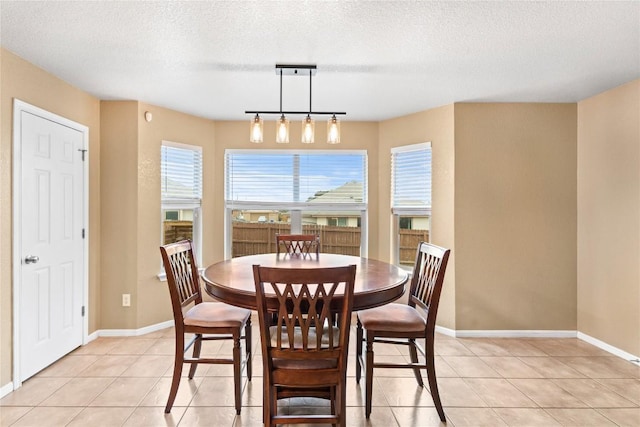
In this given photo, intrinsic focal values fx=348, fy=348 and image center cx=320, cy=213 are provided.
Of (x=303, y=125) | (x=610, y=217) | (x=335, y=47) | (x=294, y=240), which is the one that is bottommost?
(x=294, y=240)

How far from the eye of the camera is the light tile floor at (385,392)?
2.16 m

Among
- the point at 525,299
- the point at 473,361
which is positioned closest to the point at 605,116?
the point at 525,299

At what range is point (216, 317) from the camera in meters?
2.29

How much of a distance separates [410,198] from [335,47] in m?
2.14

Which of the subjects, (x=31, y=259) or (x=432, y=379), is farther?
(x=31, y=259)

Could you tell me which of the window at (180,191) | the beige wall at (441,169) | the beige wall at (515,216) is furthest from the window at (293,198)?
the beige wall at (515,216)

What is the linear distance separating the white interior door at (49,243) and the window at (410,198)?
3.23 metres

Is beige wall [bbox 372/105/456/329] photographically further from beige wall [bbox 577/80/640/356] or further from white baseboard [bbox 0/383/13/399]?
white baseboard [bbox 0/383/13/399]

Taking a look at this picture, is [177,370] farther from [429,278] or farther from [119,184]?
[119,184]

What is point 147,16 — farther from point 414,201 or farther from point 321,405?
point 414,201

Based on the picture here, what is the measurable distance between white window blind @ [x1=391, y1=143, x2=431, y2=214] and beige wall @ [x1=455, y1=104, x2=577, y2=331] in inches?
15.1

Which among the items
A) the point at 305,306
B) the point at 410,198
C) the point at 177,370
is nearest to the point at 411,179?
the point at 410,198

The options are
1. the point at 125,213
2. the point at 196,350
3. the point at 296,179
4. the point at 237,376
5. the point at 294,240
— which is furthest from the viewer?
the point at 296,179

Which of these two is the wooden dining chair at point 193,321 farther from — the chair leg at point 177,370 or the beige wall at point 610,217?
the beige wall at point 610,217
